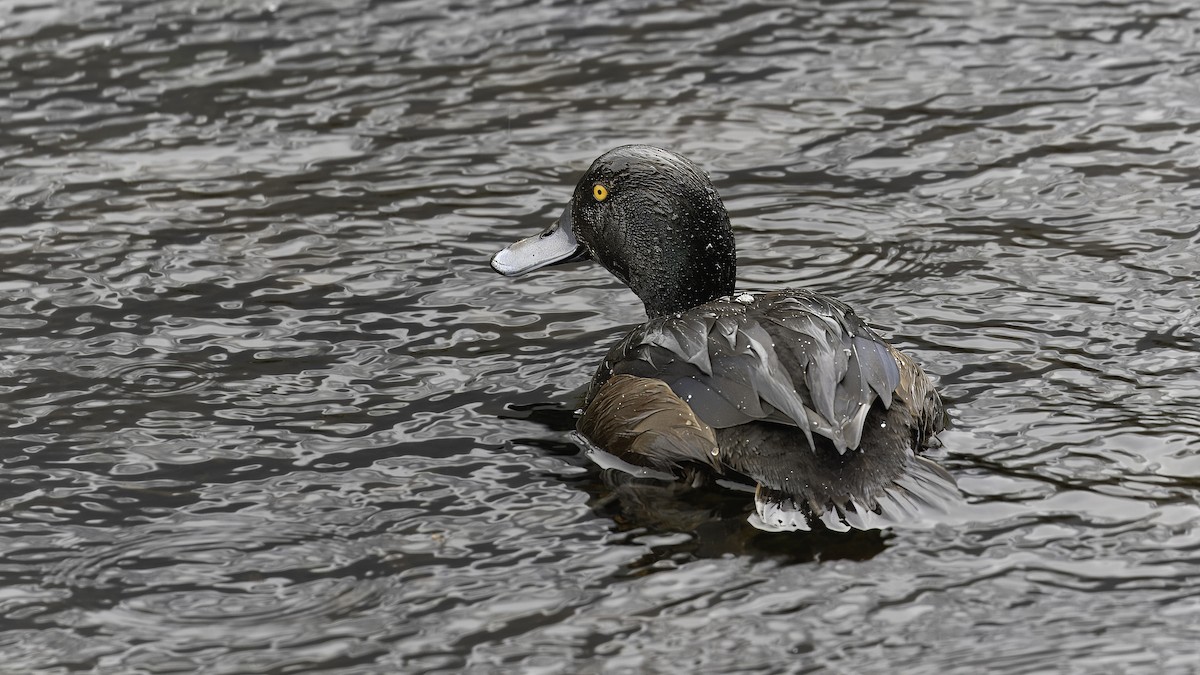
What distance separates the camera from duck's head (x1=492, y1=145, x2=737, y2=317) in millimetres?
7711

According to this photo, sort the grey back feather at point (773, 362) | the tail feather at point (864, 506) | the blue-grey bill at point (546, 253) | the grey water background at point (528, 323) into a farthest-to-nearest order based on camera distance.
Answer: the blue-grey bill at point (546, 253) < the grey back feather at point (773, 362) < the tail feather at point (864, 506) < the grey water background at point (528, 323)

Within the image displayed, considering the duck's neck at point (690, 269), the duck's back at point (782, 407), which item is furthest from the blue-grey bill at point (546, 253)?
the duck's back at point (782, 407)

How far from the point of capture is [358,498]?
6.76m

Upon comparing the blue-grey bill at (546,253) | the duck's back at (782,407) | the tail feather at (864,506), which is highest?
the blue-grey bill at (546,253)

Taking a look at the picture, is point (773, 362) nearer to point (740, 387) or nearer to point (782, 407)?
point (740, 387)

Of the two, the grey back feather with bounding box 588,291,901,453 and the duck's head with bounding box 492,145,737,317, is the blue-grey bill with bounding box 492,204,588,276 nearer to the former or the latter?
the duck's head with bounding box 492,145,737,317

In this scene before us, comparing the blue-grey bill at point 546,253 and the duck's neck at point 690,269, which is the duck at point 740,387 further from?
the blue-grey bill at point 546,253

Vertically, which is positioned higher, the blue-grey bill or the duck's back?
the blue-grey bill

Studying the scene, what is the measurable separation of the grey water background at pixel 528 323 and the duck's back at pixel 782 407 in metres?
0.19

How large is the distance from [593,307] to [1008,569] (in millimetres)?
3465

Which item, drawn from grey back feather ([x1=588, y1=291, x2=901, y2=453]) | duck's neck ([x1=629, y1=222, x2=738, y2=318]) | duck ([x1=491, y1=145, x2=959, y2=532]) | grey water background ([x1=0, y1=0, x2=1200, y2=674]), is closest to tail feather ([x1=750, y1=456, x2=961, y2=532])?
duck ([x1=491, y1=145, x2=959, y2=532])

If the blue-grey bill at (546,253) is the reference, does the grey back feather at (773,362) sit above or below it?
below

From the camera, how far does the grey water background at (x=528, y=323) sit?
227 inches

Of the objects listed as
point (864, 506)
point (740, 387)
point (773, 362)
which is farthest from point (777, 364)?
point (864, 506)
